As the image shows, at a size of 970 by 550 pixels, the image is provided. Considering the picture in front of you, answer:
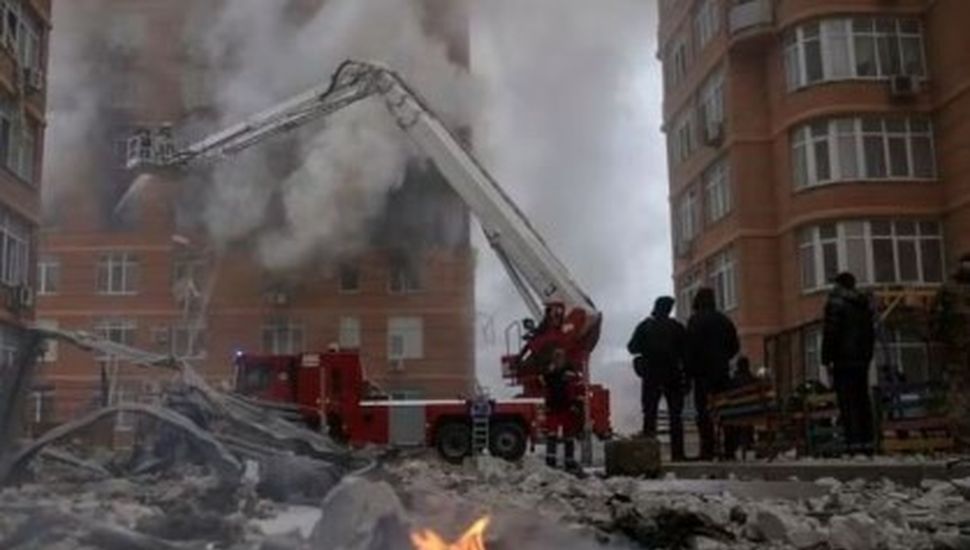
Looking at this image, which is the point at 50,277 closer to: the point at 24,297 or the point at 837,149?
the point at 24,297

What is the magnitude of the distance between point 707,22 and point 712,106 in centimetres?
264

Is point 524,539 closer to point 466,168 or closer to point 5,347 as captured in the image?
point 5,347

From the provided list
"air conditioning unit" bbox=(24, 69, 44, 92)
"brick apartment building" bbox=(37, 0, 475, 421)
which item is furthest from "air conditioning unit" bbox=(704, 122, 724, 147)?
"air conditioning unit" bbox=(24, 69, 44, 92)

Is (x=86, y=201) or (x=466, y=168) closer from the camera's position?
(x=466, y=168)

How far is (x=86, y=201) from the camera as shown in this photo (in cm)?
3788

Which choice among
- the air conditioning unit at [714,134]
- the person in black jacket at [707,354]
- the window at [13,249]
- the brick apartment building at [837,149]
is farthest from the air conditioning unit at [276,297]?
the person in black jacket at [707,354]

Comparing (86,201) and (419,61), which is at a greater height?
(419,61)

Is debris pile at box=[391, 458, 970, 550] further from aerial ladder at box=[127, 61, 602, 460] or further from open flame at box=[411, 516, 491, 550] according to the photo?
aerial ladder at box=[127, 61, 602, 460]

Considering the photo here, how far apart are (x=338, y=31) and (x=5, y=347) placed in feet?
86.7

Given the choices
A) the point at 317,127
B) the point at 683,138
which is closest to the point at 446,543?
the point at 683,138

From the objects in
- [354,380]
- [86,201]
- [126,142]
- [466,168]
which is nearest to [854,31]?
[466,168]

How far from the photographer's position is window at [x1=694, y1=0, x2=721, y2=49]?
106 feet

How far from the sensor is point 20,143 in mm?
26750

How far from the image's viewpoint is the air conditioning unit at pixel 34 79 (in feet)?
88.5
